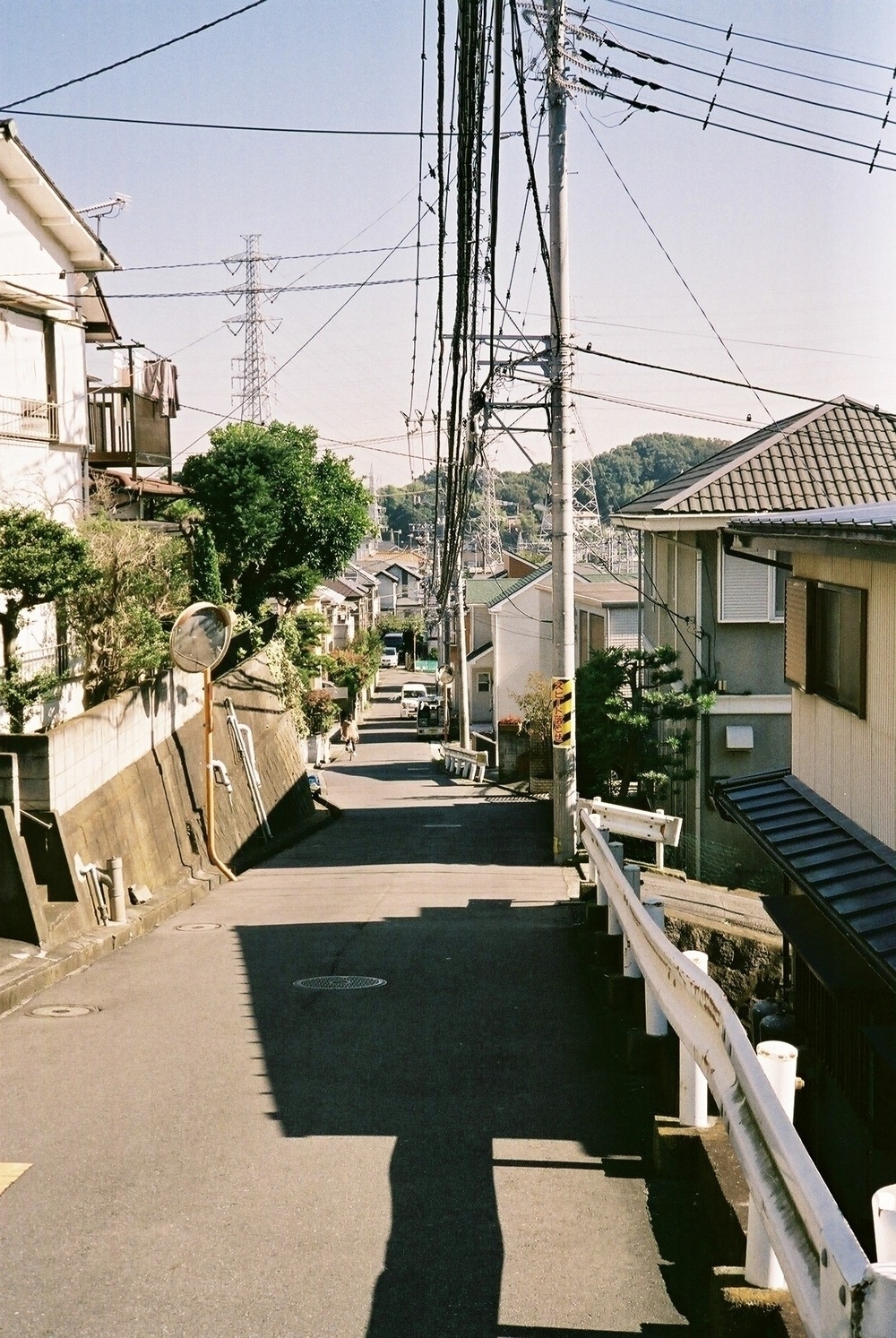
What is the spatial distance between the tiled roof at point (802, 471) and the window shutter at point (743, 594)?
1004mm

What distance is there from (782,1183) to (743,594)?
1714cm

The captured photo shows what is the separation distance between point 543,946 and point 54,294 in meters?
13.6

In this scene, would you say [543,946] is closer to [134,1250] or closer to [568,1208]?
[568,1208]

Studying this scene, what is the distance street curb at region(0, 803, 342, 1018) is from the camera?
9.36 meters

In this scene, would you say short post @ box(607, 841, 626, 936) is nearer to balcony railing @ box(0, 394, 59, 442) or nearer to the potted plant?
balcony railing @ box(0, 394, 59, 442)

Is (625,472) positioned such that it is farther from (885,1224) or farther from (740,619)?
(885,1224)

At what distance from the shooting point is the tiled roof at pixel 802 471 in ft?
64.6

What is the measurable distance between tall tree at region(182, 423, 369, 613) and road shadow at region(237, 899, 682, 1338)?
2021 cm

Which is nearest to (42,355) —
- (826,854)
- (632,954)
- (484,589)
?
(632,954)

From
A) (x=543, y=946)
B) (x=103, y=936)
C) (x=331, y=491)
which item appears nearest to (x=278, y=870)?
(x=103, y=936)

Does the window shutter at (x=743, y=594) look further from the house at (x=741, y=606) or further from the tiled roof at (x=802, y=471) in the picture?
the tiled roof at (x=802, y=471)

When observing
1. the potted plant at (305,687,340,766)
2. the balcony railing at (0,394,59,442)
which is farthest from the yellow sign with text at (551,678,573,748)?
the potted plant at (305,687,340,766)

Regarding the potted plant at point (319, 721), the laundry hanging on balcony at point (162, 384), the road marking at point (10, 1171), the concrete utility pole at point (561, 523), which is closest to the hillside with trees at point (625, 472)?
the potted plant at point (319, 721)

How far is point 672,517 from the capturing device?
1945cm
